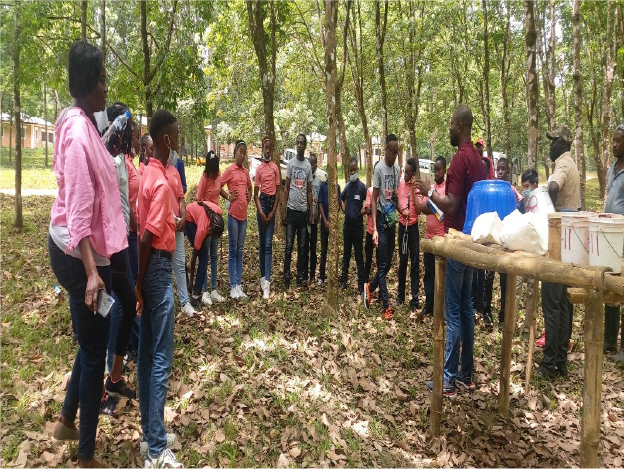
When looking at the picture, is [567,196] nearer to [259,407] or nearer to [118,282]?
[259,407]

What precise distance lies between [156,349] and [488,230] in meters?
2.60

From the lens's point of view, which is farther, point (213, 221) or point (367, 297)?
point (367, 297)

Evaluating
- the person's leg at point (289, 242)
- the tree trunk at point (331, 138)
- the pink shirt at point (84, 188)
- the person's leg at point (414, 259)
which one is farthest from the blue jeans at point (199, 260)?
the pink shirt at point (84, 188)

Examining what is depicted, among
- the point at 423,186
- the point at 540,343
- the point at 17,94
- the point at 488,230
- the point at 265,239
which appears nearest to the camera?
the point at 488,230

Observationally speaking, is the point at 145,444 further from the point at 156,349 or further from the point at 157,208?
the point at 157,208

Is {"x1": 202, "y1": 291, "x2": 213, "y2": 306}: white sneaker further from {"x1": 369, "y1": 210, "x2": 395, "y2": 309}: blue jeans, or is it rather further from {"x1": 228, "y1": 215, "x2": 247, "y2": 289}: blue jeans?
{"x1": 369, "y1": 210, "x2": 395, "y2": 309}: blue jeans

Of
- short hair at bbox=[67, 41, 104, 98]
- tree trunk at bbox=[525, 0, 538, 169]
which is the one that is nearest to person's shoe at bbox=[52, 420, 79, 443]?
short hair at bbox=[67, 41, 104, 98]

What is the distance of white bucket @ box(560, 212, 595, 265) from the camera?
2.67m

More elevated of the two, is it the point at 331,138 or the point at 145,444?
the point at 331,138

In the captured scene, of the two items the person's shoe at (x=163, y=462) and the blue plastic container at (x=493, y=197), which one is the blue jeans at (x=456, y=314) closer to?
the blue plastic container at (x=493, y=197)

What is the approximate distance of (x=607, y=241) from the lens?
252cm

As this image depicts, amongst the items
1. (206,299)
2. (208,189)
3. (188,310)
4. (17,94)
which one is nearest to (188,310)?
(188,310)

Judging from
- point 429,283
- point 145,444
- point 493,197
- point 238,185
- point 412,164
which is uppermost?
point 412,164

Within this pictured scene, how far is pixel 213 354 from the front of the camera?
5285 mm
